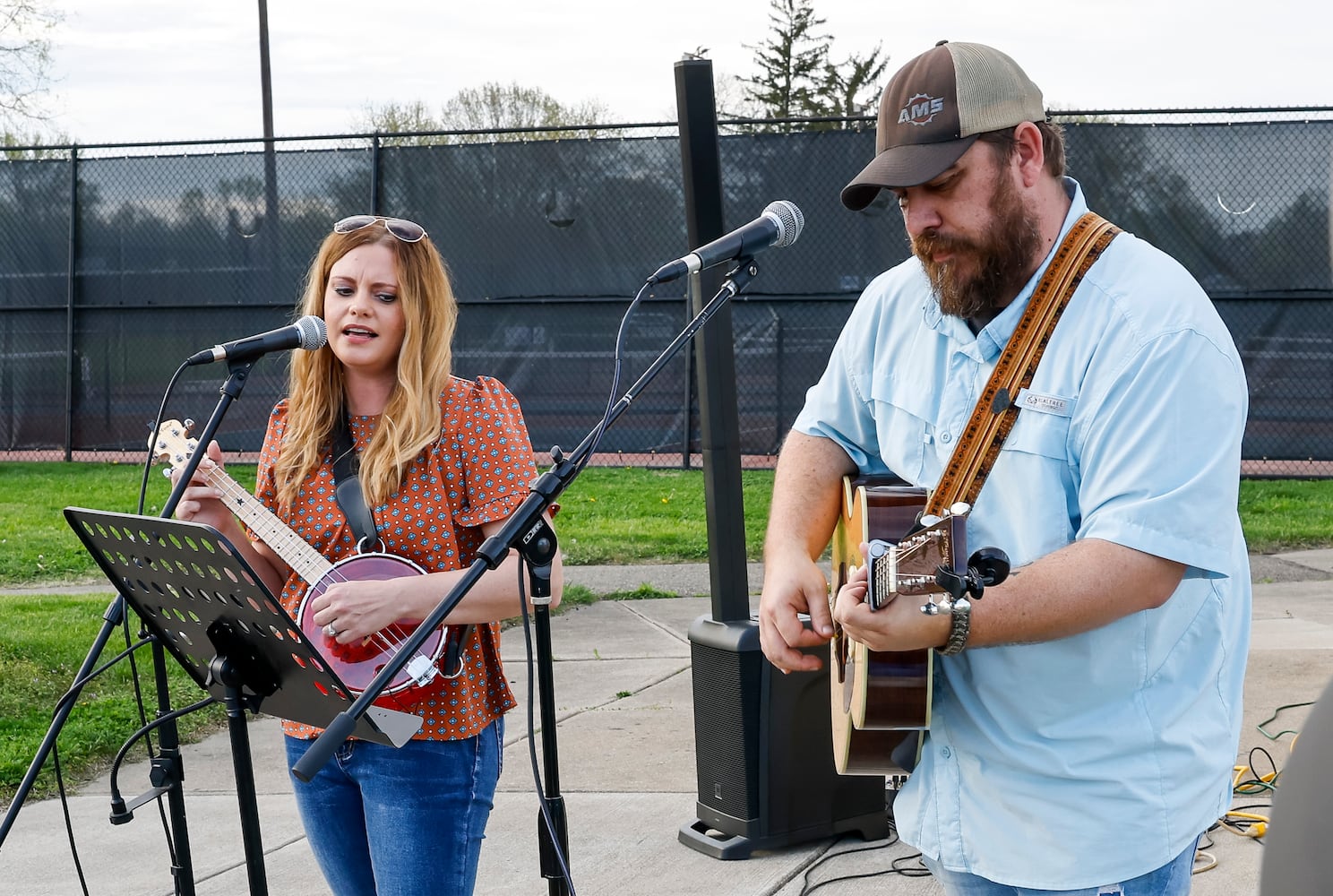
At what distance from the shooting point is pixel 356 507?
2.76 metres

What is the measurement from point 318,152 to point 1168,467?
10.7m

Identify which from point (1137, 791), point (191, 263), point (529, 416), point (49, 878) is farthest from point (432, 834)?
point (191, 263)

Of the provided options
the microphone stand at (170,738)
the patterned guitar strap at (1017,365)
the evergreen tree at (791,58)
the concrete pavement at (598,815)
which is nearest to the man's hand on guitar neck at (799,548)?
the patterned guitar strap at (1017,365)

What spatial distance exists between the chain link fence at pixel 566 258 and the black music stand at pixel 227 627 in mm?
7724

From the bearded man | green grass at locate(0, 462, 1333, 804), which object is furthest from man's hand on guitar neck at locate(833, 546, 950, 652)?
green grass at locate(0, 462, 1333, 804)

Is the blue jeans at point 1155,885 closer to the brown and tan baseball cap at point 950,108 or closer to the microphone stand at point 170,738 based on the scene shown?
the brown and tan baseball cap at point 950,108

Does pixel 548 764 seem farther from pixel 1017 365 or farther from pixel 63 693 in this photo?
pixel 63 693

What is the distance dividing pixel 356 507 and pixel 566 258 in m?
8.63

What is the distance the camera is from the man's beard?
7.00 ft

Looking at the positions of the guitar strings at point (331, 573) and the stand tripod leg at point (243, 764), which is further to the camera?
the guitar strings at point (331, 573)

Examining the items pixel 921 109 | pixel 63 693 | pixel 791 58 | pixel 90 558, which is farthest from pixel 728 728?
pixel 791 58

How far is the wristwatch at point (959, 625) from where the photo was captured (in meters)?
1.92

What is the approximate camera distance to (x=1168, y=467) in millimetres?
1882

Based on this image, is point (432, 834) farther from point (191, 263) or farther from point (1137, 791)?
point (191, 263)
